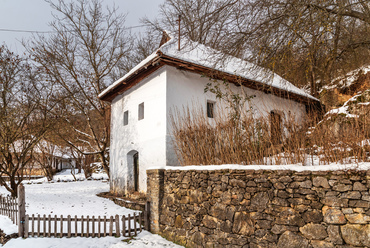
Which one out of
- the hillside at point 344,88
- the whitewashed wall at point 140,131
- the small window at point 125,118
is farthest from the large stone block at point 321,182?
the hillside at point 344,88

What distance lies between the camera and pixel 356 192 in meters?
3.26

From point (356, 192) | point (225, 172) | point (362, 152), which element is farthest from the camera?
point (225, 172)

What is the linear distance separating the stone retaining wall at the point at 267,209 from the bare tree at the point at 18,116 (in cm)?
817

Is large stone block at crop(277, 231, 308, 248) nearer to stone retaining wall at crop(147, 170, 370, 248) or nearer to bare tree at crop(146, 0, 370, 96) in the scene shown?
stone retaining wall at crop(147, 170, 370, 248)

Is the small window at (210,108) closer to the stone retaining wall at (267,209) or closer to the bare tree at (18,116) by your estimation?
the stone retaining wall at (267,209)

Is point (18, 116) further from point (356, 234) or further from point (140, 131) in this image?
point (356, 234)

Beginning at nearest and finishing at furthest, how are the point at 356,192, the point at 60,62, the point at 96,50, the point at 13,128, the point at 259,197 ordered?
the point at 356,192 < the point at 259,197 < the point at 13,128 < the point at 60,62 < the point at 96,50

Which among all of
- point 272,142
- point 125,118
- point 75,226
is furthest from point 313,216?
point 125,118

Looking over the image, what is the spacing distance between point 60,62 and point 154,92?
8848 mm

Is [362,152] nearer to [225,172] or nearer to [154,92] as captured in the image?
[225,172]

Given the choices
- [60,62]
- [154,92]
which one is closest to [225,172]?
[154,92]

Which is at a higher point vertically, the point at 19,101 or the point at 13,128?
the point at 19,101

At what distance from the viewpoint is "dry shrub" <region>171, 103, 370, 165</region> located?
3842 mm

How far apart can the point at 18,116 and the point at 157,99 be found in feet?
22.4
